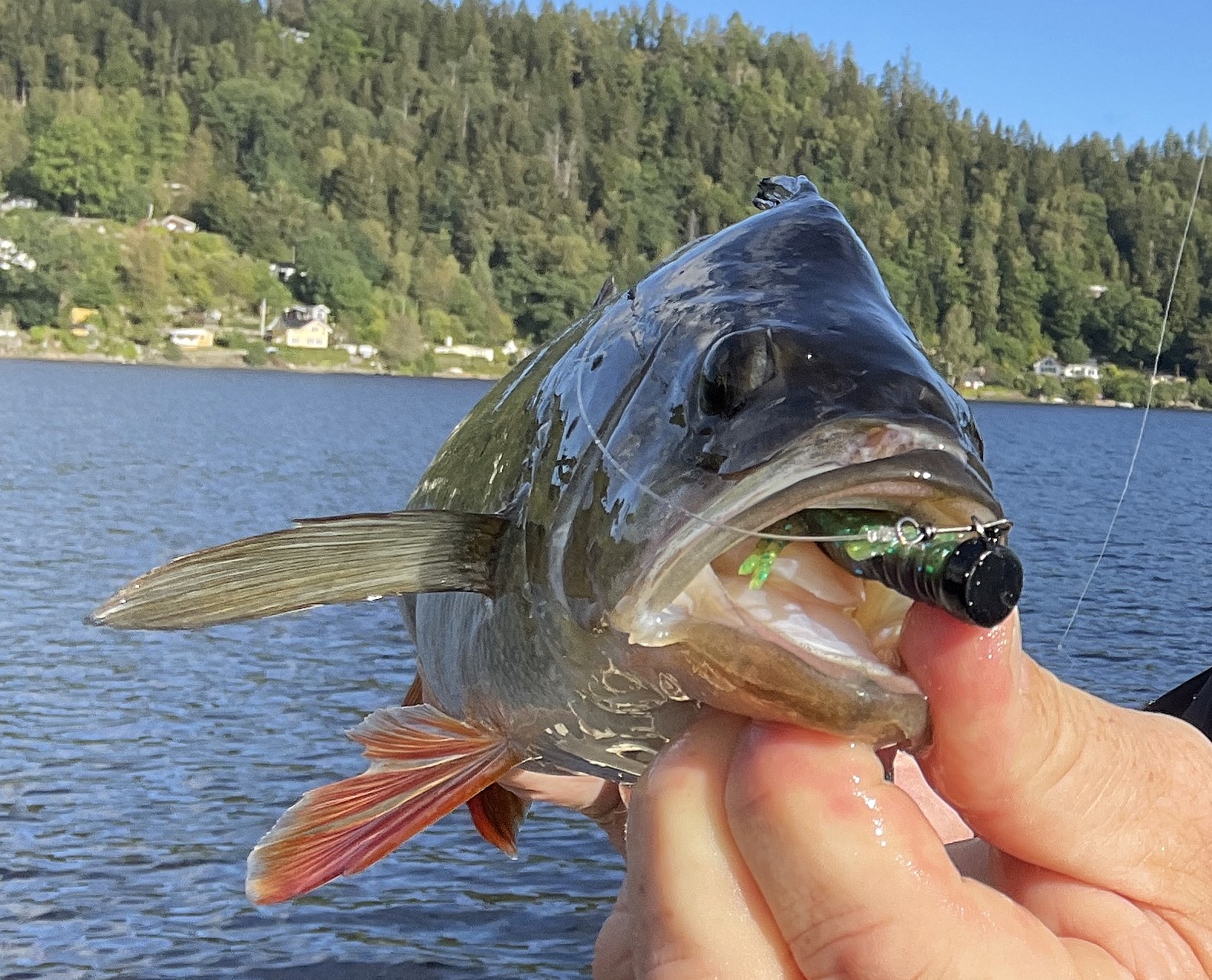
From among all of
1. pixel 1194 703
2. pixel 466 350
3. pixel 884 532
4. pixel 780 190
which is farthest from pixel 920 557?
pixel 466 350

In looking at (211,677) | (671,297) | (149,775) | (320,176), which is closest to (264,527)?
(211,677)

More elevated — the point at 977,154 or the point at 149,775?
the point at 977,154

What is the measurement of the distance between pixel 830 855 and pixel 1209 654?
23105 mm

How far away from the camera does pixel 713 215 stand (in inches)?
6284

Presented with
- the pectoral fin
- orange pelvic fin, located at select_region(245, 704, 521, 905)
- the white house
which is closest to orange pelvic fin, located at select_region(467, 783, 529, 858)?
orange pelvic fin, located at select_region(245, 704, 521, 905)

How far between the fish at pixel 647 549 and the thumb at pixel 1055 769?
0.25 ft

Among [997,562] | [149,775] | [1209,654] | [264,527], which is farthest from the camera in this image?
[264,527]

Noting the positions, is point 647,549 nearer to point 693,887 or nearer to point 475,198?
point 693,887

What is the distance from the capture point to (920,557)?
6.03 ft

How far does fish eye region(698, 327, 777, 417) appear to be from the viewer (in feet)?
7.55

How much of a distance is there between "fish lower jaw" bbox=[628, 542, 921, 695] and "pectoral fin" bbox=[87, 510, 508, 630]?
34.0 inches

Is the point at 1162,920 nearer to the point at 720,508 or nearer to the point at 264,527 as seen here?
the point at 720,508

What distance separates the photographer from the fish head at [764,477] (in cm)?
195

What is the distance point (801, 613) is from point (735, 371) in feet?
1.55
